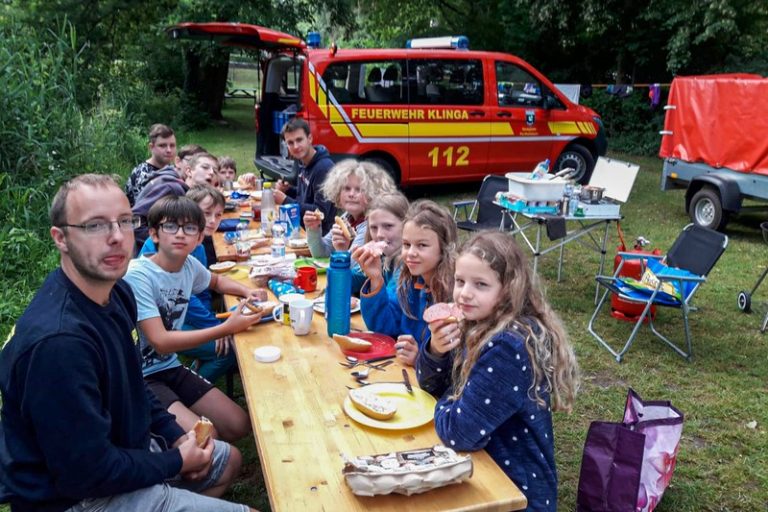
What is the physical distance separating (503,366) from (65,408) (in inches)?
47.2

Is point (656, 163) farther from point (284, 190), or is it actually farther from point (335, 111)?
point (284, 190)

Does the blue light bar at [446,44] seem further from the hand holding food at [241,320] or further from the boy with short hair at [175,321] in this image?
the hand holding food at [241,320]

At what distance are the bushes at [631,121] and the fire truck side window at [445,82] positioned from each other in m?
7.60

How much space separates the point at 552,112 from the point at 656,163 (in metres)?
5.62

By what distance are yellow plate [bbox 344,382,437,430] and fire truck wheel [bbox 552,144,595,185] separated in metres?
8.28

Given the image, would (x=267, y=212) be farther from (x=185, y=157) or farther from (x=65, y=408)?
(x=65, y=408)

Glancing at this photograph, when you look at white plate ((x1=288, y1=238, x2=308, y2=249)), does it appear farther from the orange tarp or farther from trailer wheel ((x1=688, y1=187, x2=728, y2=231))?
the orange tarp

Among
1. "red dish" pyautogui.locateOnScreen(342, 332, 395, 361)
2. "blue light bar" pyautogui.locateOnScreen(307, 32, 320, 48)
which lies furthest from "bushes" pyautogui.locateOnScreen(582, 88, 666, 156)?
"red dish" pyautogui.locateOnScreen(342, 332, 395, 361)

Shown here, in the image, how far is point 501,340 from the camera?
6.14ft

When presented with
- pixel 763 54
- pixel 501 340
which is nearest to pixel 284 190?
pixel 501 340

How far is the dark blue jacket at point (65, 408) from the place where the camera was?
159 centimetres

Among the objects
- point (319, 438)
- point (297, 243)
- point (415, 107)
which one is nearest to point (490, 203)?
point (415, 107)

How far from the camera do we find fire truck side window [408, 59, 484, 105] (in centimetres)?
849

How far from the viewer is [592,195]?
566 cm
